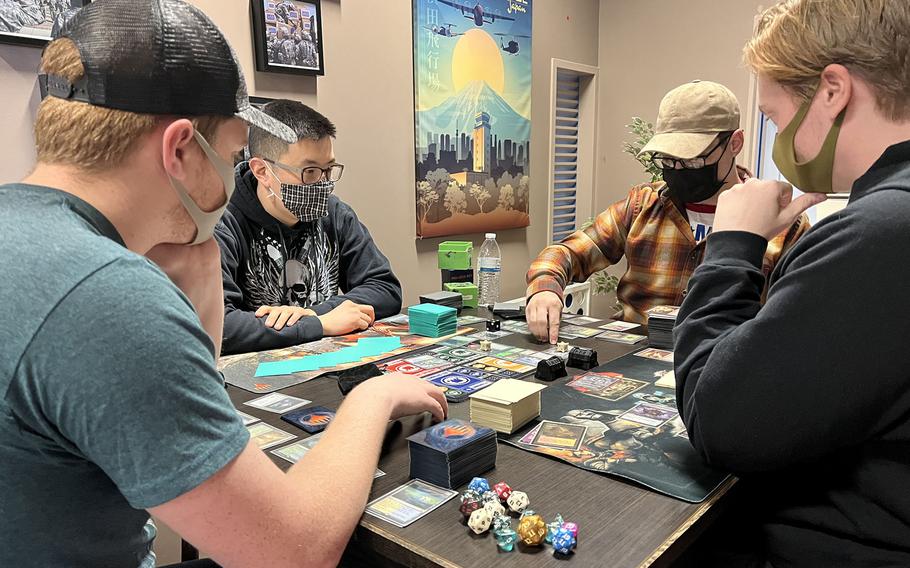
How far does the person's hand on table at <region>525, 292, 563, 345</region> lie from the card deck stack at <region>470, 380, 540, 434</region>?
58cm

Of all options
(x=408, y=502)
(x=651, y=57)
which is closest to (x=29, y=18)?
(x=408, y=502)

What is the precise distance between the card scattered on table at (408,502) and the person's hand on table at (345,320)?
0.99 metres

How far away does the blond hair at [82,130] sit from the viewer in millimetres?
787

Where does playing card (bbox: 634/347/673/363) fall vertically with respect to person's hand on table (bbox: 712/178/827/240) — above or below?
below

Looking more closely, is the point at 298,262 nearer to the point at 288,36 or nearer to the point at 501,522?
the point at 288,36

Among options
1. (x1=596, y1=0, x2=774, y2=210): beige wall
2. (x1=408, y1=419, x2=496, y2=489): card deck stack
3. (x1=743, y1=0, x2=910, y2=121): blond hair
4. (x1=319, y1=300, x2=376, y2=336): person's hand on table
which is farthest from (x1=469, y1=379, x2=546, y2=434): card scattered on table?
(x1=596, y1=0, x2=774, y2=210): beige wall

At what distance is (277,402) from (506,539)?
71 centimetres

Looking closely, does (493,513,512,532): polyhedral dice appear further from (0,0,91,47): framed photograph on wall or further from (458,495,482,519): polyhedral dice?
(0,0,91,47): framed photograph on wall

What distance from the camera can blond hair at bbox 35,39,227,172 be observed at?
787mm

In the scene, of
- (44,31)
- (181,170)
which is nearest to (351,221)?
(44,31)

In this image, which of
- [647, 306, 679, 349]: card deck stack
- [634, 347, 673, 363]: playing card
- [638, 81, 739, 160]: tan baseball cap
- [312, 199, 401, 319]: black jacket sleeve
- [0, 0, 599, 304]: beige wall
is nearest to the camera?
[634, 347, 673, 363]: playing card

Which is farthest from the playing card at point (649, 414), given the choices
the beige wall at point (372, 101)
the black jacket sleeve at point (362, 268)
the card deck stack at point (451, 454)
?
the beige wall at point (372, 101)

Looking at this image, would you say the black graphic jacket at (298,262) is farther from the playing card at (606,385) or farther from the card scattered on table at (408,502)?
the card scattered on table at (408,502)

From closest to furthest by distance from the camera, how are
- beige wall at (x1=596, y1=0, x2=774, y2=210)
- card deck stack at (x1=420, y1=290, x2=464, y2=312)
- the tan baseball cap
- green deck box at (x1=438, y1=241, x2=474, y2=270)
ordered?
the tan baseball cap < card deck stack at (x1=420, y1=290, x2=464, y2=312) < green deck box at (x1=438, y1=241, x2=474, y2=270) < beige wall at (x1=596, y1=0, x2=774, y2=210)
